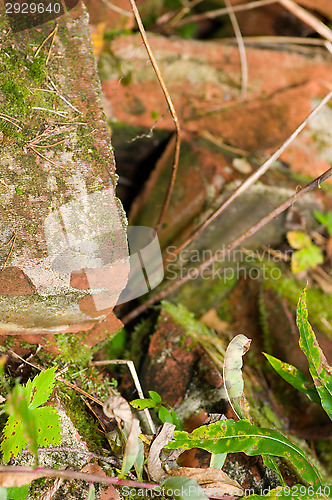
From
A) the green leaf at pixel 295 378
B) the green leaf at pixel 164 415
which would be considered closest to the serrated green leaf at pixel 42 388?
the green leaf at pixel 164 415

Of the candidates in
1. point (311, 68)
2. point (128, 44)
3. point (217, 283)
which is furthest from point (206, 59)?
point (217, 283)

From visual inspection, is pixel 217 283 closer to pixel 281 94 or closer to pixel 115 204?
pixel 115 204

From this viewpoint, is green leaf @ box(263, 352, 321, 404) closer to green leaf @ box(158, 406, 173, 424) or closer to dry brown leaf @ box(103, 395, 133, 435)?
green leaf @ box(158, 406, 173, 424)

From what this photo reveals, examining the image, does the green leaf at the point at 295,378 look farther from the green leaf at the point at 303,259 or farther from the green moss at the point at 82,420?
the green leaf at the point at 303,259

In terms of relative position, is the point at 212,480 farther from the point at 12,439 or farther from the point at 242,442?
the point at 12,439

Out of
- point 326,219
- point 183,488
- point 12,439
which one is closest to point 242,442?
point 183,488
